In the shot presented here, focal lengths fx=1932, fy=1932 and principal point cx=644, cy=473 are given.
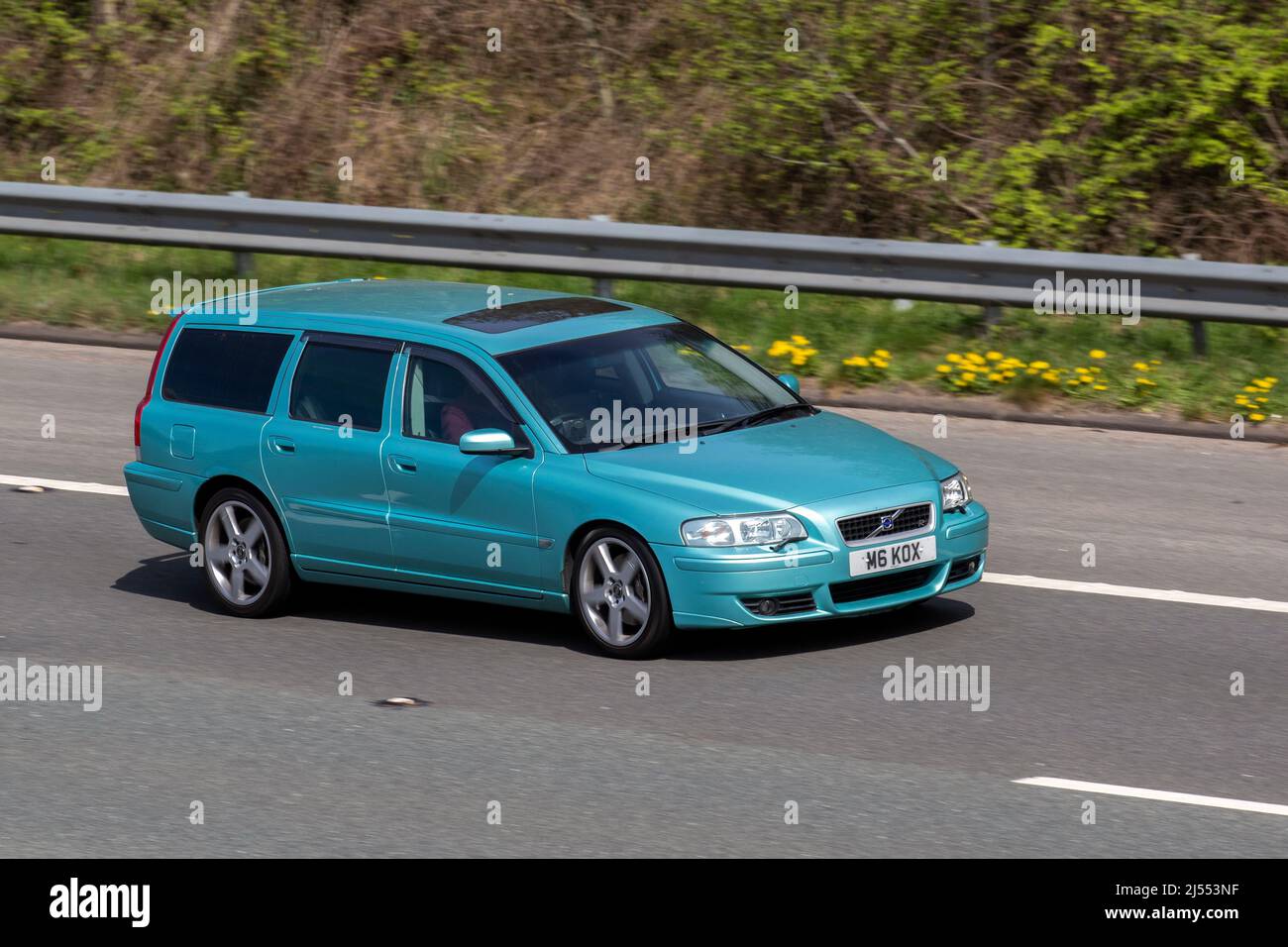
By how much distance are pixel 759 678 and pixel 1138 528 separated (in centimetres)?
357

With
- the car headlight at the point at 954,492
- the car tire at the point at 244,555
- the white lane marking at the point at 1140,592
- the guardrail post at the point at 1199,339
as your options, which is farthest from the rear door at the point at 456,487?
the guardrail post at the point at 1199,339

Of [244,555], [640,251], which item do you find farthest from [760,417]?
[640,251]

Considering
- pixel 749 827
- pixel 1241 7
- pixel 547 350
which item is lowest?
pixel 749 827

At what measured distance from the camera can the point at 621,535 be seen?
8.52 metres

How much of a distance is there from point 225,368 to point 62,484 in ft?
9.25

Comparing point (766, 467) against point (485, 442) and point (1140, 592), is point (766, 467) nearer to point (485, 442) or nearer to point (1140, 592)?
point (485, 442)

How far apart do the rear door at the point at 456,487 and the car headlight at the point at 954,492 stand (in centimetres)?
189

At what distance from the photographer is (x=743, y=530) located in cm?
833

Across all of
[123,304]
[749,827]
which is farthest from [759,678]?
[123,304]

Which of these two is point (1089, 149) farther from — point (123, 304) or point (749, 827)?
point (749, 827)

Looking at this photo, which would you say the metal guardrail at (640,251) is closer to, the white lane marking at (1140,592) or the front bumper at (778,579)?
the white lane marking at (1140,592)

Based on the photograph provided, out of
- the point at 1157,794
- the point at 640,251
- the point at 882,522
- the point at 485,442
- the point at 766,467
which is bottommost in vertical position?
the point at 1157,794

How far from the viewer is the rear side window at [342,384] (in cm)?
933

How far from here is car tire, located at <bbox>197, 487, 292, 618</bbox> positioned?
9547mm
